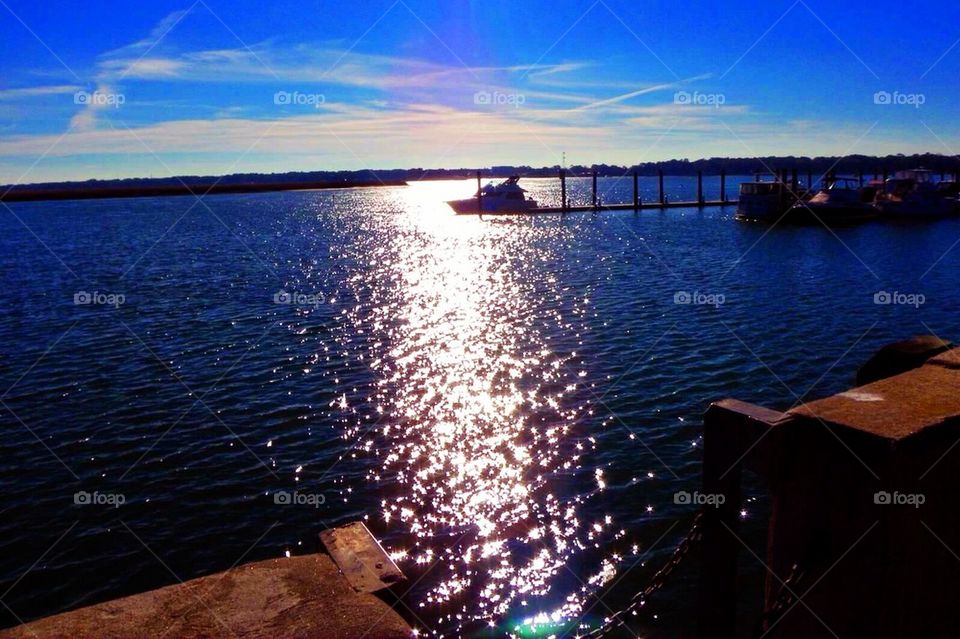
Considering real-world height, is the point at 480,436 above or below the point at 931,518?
below

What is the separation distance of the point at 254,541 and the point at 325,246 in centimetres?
4831

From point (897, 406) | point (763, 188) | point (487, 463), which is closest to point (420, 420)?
point (487, 463)

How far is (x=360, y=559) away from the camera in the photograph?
453 centimetres

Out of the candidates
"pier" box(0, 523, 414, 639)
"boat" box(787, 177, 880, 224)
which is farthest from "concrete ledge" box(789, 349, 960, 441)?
"boat" box(787, 177, 880, 224)

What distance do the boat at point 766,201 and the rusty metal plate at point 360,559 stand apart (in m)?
63.5

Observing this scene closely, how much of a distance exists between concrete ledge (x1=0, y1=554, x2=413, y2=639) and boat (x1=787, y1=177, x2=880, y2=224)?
2445 inches

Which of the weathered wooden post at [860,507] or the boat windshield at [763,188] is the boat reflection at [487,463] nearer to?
the weathered wooden post at [860,507]

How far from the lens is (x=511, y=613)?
27.3 ft

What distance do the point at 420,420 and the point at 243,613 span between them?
9923 mm

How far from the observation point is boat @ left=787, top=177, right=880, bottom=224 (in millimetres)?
58625

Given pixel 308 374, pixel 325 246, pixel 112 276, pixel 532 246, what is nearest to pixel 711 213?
pixel 532 246

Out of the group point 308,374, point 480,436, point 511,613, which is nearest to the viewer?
point 511,613

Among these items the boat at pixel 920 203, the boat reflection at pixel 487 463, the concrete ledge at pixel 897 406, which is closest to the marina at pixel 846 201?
the boat at pixel 920 203

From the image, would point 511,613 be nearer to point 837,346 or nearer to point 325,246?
point 837,346
